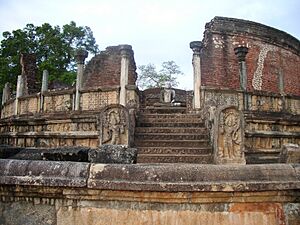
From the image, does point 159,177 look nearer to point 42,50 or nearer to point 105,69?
point 105,69

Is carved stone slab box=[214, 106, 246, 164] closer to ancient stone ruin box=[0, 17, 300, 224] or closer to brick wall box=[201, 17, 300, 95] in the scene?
ancient stone ruin box=[0, 17, 300, 224]

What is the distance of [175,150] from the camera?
8828 mm

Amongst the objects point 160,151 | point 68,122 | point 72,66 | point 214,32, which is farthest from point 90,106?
point 72,66

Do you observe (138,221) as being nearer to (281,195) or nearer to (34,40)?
(281,195)

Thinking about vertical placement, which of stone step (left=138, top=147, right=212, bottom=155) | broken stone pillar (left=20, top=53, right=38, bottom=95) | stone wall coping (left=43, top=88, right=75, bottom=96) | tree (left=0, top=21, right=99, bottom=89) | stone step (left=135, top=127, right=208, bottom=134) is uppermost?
tree (left=0, top=21, right=99, bottom=89)

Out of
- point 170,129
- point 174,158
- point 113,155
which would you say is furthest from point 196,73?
point 113,155

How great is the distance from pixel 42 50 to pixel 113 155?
2802 centimetres

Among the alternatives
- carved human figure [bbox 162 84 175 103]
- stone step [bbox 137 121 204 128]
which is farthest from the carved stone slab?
carved human figure [bbox 162 84 175 103]

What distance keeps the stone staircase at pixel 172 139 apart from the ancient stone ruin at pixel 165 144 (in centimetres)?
3

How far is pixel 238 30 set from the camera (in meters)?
18.0

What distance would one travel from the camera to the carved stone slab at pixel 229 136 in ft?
26.6

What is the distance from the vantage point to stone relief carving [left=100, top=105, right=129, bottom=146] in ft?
27.3

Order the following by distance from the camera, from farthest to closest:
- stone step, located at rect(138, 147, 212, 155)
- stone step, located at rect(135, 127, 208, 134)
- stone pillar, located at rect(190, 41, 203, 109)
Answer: stone pillar, located at rect(190, 41, 203, 109) → stone step, located at rect(135, 127, 208, 134) → stone step, located at rect(138, 147, 212, 155)

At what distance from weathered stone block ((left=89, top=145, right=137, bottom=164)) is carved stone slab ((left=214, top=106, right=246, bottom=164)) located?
17.6 ft
